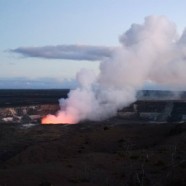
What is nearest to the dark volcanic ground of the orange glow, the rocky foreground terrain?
the rocky foreground terrain

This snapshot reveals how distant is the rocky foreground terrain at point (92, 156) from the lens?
28.9 metres

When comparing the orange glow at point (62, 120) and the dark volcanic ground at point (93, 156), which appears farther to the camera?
the orange glow at point (62, 120)

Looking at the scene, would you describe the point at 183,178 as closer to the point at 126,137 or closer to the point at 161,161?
the point at 161,161

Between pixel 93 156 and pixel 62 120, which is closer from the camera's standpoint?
pixel 93 156

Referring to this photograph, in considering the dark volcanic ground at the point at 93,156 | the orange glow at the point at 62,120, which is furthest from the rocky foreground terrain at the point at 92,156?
the orange glow at the point at 62,120

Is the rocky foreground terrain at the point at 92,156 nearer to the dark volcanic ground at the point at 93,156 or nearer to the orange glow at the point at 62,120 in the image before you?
the dark volcanic ground at the point at 93,156

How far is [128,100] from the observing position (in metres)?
78.0

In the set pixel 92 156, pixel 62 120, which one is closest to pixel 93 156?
pixel 92 156

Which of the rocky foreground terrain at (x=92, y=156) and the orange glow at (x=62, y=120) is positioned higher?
the orange glow at (x=62, y=120)

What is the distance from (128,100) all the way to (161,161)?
43.5m

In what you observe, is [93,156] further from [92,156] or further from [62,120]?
[62,120]

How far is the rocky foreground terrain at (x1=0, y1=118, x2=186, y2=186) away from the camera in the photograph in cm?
2892

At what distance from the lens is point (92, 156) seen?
3875 centimetres

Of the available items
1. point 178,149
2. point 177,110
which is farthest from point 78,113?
point 178,149
